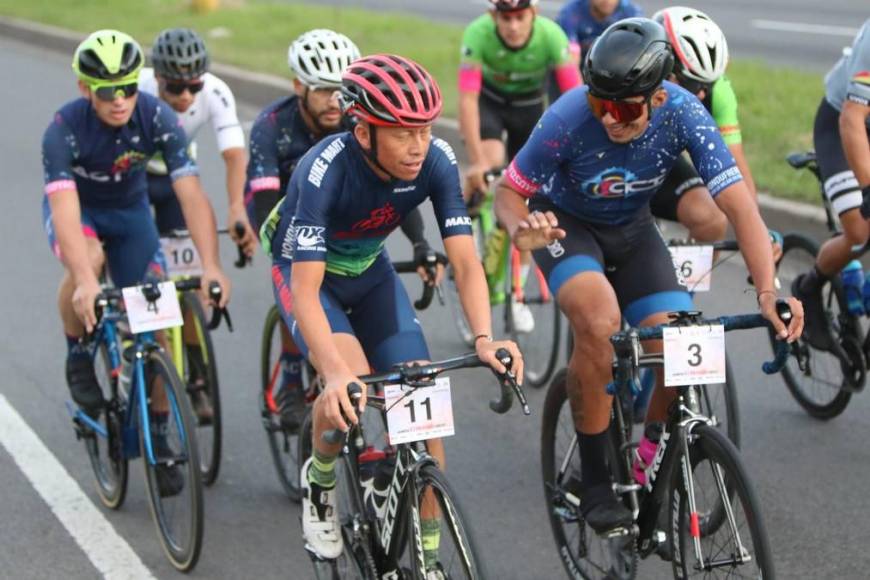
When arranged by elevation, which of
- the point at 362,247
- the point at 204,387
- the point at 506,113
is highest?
the point at 506,113

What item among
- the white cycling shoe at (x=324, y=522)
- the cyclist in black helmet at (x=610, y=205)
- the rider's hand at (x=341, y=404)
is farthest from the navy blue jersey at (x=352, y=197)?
the white cycling shoe at (x=324, y=522)

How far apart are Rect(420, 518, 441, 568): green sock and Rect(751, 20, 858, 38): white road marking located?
49.8 ft

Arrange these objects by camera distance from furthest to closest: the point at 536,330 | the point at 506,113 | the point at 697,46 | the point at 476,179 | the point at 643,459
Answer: the point at 506,113 < the point at 536,330 < the point at 476,179 < the point at 697,46 < the point at 643,459

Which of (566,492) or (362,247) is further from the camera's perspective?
(566,492)

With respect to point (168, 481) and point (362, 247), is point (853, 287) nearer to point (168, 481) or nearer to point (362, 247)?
point (362, 247)

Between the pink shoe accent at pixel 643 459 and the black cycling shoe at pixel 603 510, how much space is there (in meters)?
0.11

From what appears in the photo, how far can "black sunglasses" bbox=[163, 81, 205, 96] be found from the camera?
289 inches

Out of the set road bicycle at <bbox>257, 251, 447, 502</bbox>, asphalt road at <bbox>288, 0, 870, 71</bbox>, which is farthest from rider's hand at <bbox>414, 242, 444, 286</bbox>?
asphalt road at <bbox>288, 0, 870, 71</bbox>

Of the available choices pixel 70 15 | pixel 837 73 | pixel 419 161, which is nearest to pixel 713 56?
pixel 837 73

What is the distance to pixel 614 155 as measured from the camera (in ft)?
17.5

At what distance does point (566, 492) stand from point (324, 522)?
0.97 m

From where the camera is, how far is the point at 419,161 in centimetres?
486

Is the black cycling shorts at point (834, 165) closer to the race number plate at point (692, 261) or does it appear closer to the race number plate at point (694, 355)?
the race number plate at point (692, 261)

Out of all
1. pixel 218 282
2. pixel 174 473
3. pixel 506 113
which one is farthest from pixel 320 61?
pixel 506 113
